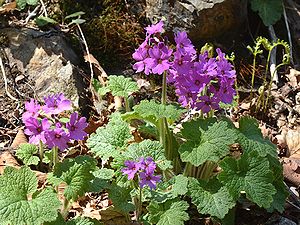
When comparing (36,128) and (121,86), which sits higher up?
(36,128)

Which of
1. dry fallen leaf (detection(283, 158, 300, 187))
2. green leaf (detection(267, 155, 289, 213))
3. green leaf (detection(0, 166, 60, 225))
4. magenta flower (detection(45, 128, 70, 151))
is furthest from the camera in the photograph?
dry fallen leaf (detection(283, 158, 300, 187))

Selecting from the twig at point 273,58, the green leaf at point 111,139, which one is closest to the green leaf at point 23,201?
the green leaf at point 111,139

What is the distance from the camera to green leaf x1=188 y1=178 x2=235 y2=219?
2869 mm

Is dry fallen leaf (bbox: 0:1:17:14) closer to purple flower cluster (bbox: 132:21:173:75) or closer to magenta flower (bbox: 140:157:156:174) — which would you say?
purple flower cluster (bbox: 132:21:173:75)

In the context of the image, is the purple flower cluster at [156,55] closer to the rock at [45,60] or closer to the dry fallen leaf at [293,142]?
the rock at [45,60]

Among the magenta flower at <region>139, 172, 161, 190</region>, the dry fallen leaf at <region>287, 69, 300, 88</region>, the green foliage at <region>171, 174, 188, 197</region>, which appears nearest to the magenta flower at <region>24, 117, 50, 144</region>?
the magenta flower at <region>139, 172, 161, 190</region>

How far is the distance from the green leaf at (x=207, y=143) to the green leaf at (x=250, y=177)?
0.35ft

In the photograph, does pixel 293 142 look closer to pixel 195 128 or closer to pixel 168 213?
pixel 195 128

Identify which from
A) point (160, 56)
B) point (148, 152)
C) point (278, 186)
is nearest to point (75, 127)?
point (148, 152)

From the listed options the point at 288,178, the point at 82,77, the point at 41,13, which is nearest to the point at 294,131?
the point at 288,178

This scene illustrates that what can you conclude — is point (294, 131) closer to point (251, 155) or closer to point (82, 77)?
point (251, 155)

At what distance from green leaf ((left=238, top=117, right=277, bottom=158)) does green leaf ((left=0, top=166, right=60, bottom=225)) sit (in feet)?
3.45

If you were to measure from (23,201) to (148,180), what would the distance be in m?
0.61

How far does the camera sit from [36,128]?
106 inches
